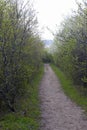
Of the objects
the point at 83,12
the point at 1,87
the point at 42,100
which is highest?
the point at 83,12

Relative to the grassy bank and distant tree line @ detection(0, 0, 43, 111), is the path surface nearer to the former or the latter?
the grassy bank

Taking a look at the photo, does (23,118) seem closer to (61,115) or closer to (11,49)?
(61,115)

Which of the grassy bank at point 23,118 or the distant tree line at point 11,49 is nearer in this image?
the grassy bank at point 23,118

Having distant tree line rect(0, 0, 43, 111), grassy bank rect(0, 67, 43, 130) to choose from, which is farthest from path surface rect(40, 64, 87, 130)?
distant tree line rect(0, 0, 43, 111)

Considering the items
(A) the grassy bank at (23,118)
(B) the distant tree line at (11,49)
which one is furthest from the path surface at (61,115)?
(B) the distant tree line at (11,49)

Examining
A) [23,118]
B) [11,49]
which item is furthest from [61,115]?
[11,49]

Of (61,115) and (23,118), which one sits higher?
(23,118)

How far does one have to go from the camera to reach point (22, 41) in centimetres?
1515

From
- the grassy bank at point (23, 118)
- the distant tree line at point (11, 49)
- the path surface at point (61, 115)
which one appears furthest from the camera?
the distant tree line at point (11, 49)

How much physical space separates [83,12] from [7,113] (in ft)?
27.4

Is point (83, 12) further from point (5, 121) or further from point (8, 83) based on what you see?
point (5, 121)

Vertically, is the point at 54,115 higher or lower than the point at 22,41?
lower

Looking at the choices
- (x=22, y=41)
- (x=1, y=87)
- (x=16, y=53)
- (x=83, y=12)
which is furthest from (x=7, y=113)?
(x=83, y=12)

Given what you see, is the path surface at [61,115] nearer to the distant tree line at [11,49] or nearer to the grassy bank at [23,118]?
the grassy bank at [23,118]
